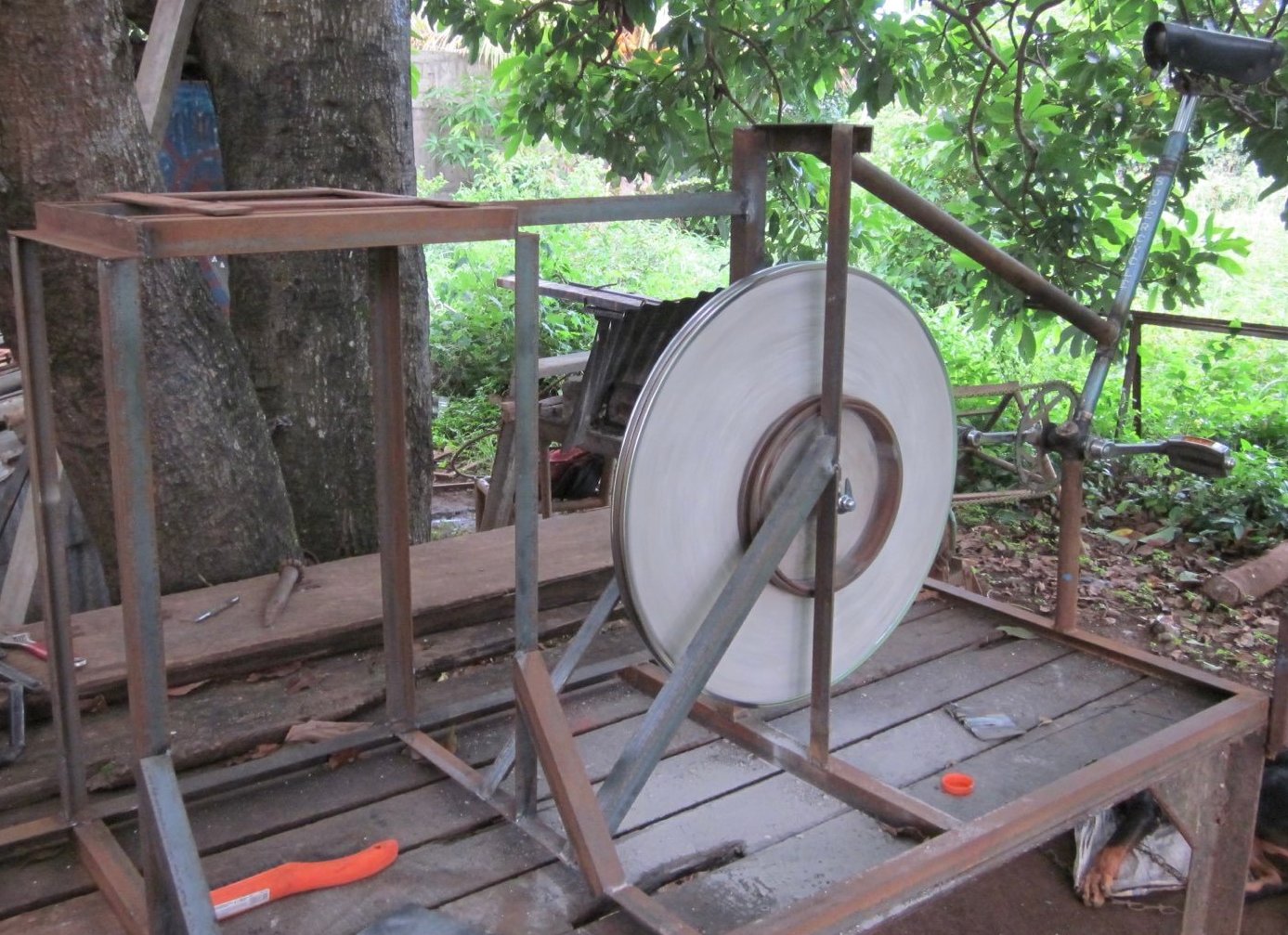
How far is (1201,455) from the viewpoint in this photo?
2.59 metres

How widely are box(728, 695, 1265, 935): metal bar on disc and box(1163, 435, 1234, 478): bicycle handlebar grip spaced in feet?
1.65

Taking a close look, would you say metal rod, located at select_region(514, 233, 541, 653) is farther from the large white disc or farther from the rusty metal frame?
the large white disc

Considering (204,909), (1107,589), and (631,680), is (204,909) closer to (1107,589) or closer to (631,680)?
(631,680)

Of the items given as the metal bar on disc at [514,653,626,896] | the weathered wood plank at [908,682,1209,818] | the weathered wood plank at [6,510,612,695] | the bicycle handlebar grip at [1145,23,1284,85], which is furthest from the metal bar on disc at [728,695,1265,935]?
the bicycle handlebar grip at [1145,23,1284,85]

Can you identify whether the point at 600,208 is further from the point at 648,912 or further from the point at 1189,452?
the point at 1189,452

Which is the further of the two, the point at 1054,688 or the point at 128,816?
the point at 1054,688

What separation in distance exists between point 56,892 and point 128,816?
0.64 ft

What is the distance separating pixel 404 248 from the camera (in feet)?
10.6

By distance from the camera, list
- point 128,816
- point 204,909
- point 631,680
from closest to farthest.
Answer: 1. point 204,909
2. point 128,816
3. point 631,680

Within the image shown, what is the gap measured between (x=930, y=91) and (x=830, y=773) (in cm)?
343

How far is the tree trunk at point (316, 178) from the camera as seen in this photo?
3170mm

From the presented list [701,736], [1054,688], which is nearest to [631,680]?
[701,736]

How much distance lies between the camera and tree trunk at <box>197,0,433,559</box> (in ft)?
10.4

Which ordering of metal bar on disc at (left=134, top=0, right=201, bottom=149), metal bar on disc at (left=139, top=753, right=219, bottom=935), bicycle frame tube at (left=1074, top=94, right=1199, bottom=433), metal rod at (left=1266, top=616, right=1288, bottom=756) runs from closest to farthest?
metal bar on disc at (left=139, top=753, right=219, bottom=935)
metal rod at (left=1266, top=616, right=1288, bottom=756)
bicycle frame tube at (left=1074, top=94, right=1199, bottom=433)
metal bar on disc at (left=134, top=0, right=201, bottom=149)
